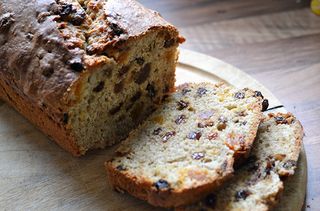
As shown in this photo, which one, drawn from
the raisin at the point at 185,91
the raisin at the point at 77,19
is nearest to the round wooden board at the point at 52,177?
the raisin at the point at 185,91

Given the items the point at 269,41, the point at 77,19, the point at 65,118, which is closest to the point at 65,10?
the point at 77,19

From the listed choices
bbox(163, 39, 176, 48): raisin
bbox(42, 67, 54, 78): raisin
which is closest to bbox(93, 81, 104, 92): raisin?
bbox(42, 67, 54, 78): raisin

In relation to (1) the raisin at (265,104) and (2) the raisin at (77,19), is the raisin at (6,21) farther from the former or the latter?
(1) the raisin at (265,104)

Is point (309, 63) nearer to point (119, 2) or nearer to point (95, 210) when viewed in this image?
point (119, 2)

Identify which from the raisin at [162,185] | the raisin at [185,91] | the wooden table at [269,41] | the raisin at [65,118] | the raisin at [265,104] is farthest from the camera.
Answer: the wooden table at [269,41]

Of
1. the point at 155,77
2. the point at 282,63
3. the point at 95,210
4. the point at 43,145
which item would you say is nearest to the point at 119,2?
the point at 155,77

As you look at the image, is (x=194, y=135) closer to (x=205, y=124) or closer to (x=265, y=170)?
(x=205, y=124)
